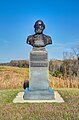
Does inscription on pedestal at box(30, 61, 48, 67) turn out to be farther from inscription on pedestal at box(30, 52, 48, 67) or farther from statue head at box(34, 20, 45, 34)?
statue head at box(34, 20, 45, 34)

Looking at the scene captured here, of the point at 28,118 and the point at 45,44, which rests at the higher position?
the point at 45,44

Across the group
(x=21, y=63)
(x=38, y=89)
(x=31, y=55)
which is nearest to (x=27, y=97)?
(x=38, y=89)

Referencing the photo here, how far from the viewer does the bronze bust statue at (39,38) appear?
26.9 feet

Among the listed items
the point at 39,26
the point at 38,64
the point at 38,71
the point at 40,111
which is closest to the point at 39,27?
the point at 39,26

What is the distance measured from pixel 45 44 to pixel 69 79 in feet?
16.8

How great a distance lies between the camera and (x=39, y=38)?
8.24 metres

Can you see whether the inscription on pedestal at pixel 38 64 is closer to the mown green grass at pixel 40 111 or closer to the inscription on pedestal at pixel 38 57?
the inscription on pedestal at pixel 38 57

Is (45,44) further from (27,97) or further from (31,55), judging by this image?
(27,97)

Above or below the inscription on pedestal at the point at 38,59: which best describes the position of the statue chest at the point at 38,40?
above

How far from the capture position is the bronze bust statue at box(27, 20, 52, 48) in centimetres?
819

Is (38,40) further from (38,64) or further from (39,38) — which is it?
(38,64)

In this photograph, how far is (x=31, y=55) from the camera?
800cm

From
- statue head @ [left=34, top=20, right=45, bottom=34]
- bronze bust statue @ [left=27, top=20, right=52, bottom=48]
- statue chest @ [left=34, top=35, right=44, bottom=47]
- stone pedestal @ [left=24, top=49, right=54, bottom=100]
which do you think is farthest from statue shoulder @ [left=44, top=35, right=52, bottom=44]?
stone pedestal @ [left=24, top=49, right=54, bottom=100]

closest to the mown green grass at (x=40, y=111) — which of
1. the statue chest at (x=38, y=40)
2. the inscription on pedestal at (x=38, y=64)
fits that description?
the inscription on pedestal at (x=38, y=64)
